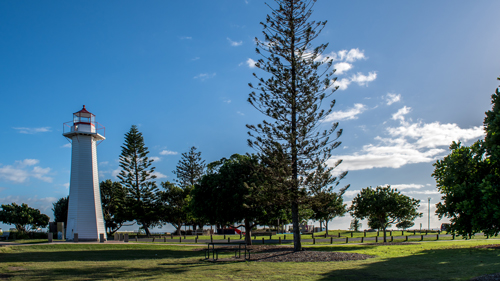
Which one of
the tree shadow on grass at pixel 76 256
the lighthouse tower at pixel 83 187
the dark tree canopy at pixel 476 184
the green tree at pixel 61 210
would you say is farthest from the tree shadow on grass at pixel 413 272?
the green tree at pixel 61 210

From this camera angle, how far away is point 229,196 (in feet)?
80.4

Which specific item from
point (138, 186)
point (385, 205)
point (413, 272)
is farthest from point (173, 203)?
point (413, 272)

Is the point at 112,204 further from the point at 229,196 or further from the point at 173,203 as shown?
the point at 229,196

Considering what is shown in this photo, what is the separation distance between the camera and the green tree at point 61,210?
1864 inches

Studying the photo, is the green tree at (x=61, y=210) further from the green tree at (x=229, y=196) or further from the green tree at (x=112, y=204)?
the green tree at (x=229, y=196)

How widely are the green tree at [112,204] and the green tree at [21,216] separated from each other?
7552mm

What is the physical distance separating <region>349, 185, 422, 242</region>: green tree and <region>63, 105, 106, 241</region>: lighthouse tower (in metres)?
24.4

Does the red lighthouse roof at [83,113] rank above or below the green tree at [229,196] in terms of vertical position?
above

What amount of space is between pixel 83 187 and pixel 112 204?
693 inches

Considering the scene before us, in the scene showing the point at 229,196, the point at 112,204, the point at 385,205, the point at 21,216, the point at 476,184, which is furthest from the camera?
the point at 112,204

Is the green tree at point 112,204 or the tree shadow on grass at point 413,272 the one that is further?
the green tree at point 112,204

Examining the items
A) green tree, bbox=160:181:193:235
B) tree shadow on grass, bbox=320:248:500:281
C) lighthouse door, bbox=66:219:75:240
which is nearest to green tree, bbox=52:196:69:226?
green tree, bbox=160:181:193:235

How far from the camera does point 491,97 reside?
30.2ft

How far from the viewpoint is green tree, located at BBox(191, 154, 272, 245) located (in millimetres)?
24109
